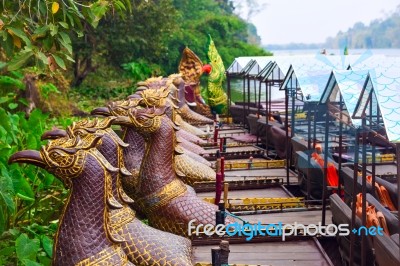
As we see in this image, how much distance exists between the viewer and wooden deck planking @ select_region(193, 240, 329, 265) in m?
4.16

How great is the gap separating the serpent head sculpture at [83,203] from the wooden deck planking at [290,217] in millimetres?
2208

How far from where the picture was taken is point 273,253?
432 centimetres

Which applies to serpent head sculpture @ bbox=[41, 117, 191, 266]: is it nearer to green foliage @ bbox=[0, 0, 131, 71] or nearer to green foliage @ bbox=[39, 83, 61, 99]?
green foliage @ bbox=[0, 0, 131, 71]

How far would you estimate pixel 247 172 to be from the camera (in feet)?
24.4

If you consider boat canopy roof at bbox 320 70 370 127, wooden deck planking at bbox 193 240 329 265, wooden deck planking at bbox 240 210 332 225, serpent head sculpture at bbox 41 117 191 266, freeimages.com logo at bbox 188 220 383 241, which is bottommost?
wooden deck planking at bbox 240 210 332 225

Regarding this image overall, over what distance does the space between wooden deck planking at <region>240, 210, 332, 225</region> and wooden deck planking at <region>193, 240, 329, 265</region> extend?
2.16ft

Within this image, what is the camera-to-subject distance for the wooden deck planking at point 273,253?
416 centimetres

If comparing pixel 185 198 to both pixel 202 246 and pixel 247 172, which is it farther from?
pixel 247 172

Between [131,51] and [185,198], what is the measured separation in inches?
521

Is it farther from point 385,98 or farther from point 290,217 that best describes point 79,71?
point 385,98

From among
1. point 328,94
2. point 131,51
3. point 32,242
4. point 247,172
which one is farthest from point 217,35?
point 32,242

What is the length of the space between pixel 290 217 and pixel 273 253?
107 centimetres

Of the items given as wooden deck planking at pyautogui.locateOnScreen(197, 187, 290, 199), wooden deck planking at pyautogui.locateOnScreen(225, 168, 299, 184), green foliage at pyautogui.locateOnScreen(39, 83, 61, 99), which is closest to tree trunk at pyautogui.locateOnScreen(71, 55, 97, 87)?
green foliage at pyautogui.locateOnScreen(39, 83, 61, 99)

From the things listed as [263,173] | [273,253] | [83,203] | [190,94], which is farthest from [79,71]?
[83,203]
